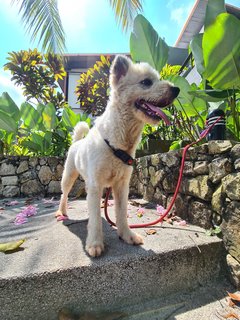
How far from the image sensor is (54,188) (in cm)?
461

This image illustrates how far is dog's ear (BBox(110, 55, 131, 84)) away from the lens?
1767mm

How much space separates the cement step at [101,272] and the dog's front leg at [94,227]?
0.06 meters

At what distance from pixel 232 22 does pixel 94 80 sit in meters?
5.53

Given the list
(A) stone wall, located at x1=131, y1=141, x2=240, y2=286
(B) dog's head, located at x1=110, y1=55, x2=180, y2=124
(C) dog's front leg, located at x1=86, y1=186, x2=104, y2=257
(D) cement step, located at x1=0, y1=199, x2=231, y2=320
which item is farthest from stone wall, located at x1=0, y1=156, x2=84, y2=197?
(B) dog's head, located at x1=110, y1=55, x2=180, y2=124

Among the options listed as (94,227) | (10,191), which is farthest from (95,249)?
(10,191)

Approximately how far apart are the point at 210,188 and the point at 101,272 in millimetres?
1147

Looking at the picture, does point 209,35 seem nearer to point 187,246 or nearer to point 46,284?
point 187,246

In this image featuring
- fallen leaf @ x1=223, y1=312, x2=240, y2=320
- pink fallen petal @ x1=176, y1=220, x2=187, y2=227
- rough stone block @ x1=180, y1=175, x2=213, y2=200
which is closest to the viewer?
fallen leaf @ x1=223, y1=312, x2=240, y2=320

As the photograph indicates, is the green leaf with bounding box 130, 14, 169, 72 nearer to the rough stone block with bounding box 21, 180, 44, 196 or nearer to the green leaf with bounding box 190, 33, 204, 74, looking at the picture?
the green leaf with bounding box 190, 33, 204, 74

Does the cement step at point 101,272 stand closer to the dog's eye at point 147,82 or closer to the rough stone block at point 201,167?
the rough stone block at point 201,167

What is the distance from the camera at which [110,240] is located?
181 centimetres

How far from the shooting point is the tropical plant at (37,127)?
4.79m

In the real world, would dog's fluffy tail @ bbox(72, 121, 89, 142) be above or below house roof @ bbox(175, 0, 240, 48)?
below

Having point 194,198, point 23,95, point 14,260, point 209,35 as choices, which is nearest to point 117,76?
point 209,35
